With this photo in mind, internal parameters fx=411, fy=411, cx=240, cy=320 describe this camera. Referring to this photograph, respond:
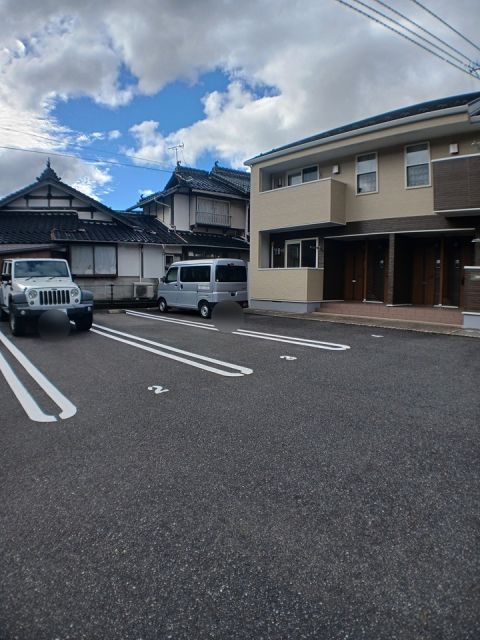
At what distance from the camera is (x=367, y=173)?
1280 centimetres

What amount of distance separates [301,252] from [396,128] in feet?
16.0

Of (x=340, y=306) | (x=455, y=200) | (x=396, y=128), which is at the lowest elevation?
(x=340, y=306)

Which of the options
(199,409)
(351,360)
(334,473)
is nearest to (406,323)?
(351,360)

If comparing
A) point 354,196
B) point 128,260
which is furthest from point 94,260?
point 354,196

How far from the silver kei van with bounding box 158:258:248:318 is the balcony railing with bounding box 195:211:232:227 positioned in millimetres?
8266

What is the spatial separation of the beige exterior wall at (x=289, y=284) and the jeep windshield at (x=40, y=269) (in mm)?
6652

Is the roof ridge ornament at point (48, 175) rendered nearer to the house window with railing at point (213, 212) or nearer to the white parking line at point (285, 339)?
the house window with railing at point (213, 212)

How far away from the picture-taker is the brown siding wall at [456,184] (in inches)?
383

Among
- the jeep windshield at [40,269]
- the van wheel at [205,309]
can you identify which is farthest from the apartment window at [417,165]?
the jeep windshield at [40,269]

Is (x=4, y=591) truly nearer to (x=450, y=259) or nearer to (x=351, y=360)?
(x=351, y=360)

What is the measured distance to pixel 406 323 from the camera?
10.6 metres

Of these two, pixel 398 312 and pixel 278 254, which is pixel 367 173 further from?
pixel 398 312

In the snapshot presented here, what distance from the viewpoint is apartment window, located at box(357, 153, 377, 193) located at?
1263cm

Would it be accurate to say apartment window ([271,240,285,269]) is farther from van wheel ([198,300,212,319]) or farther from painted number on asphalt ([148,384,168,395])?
painted number on asphalt ([148,384,168,395])
